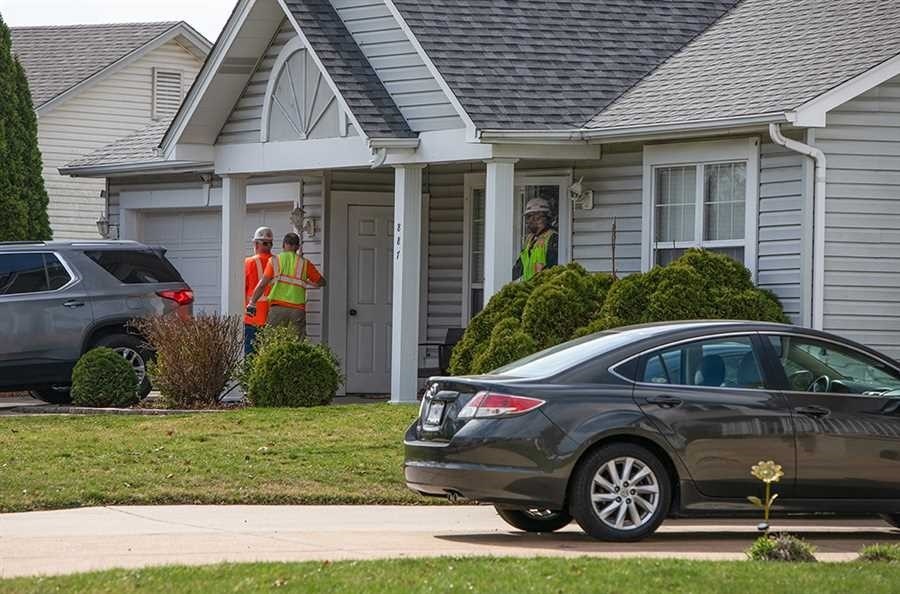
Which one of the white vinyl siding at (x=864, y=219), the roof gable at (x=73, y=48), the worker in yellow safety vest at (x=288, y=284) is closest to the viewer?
the white vinyl siding at (x=864, y=219)

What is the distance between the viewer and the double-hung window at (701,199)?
19.0 metres

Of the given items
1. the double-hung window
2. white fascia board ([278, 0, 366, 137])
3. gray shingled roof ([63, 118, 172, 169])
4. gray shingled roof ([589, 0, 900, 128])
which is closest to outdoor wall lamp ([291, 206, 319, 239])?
white fascia board ([278, 0, 366, 137])

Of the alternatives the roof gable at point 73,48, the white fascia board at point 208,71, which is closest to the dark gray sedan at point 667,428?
the white fascia board at point 208,71

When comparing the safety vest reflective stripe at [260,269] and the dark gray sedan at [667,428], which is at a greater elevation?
the safety vest reflective stripe at [260,269]

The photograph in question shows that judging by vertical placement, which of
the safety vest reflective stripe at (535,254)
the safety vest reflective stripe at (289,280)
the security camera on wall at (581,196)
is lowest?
the safety vest reflective stripe at (289,280)

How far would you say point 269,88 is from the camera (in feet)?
74.5

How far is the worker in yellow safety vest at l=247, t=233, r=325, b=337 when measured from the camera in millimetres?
22875

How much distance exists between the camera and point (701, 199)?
64.0 ft

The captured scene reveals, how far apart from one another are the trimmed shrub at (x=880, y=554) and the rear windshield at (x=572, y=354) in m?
2.21

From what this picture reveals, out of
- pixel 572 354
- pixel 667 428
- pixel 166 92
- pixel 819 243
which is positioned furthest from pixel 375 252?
pixel 166 92

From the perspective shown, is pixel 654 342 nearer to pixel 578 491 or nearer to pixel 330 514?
pixel 578 491

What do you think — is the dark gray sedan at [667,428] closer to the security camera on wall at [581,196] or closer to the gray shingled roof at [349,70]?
the security camera on wall at [581,196]

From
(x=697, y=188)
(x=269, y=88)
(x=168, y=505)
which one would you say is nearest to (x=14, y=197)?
(x=269, y=88)

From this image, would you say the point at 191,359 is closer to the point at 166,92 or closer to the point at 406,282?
the point at 406,282
